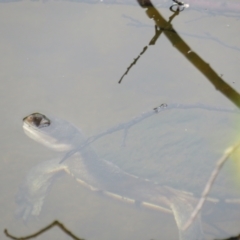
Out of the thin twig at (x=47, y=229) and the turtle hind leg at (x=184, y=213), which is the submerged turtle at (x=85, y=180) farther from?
the thin twig at (x=47, y=229)

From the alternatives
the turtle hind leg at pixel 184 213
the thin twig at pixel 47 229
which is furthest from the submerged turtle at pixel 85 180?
the thin twig at pixel 47 229

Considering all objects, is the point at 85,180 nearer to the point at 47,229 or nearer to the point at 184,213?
the point at 47,229

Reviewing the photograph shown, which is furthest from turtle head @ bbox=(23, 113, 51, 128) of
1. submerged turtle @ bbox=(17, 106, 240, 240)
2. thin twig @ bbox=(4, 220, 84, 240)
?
thin twig @ bbox=(4, 220, 84, 240)

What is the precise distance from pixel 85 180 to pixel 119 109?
0.57m

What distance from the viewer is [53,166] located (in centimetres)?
266

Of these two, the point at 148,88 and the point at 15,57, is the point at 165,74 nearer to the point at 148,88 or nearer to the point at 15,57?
the point at 148,88

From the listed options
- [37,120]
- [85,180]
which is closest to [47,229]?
[85,180]

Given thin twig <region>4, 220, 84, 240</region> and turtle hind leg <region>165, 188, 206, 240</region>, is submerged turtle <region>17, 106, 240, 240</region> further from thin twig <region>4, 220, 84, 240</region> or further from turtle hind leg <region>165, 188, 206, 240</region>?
thin twig <region>4, 220, 84, 240</region>

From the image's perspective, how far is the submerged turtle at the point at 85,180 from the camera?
7.72 feet

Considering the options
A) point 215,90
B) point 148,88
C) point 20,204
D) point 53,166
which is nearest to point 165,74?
point 148,88

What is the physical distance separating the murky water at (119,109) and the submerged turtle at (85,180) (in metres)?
0.05

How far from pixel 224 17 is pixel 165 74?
32.5 inches

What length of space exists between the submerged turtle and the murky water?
0.17 feet

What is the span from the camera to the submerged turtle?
2.35 metres
